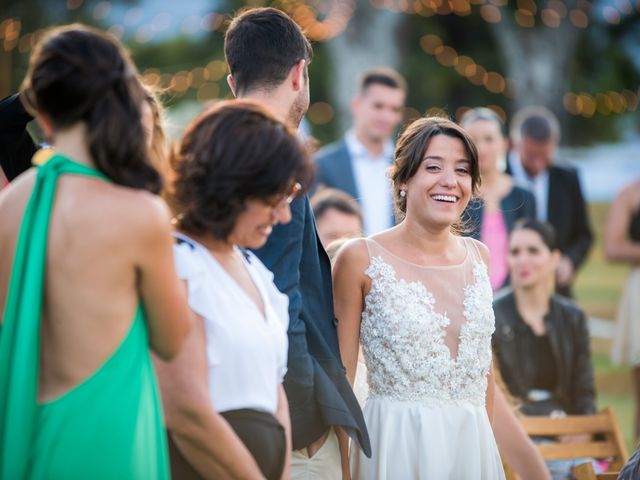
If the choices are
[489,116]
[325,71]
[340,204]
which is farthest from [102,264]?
[325,71]

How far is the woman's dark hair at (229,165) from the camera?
8.09ft

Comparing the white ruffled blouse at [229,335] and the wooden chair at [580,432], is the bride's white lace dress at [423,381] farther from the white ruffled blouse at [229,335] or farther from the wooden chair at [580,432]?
the wooden chair at [580,432]

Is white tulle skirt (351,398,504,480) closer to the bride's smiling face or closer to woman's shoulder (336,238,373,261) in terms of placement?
woman's shoulder (336,238,373,261)

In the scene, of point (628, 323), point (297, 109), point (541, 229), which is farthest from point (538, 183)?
point (297, 109)

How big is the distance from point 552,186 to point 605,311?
7.61 metres

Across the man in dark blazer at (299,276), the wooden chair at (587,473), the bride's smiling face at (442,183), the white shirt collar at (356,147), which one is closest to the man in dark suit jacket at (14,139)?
the man in dark blazer at (299,276)

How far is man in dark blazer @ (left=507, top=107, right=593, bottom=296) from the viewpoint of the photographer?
7766 mm

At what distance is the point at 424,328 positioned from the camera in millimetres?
Answer: 3561

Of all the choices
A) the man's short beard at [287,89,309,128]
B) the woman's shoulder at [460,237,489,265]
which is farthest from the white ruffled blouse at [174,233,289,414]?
the woman's shoulder at [460,237,489,265]

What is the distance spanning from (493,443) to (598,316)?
11363 millimetres

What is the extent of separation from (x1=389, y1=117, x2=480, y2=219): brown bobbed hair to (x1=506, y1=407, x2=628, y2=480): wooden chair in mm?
1645

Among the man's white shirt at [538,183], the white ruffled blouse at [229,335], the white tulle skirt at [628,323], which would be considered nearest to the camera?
the white ruffled blouse at [229,335]

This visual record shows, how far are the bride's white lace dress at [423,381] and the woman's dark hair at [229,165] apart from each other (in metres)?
1.15

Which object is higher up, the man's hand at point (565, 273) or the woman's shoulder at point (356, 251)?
the woman's shoulder at point (356, 251)
